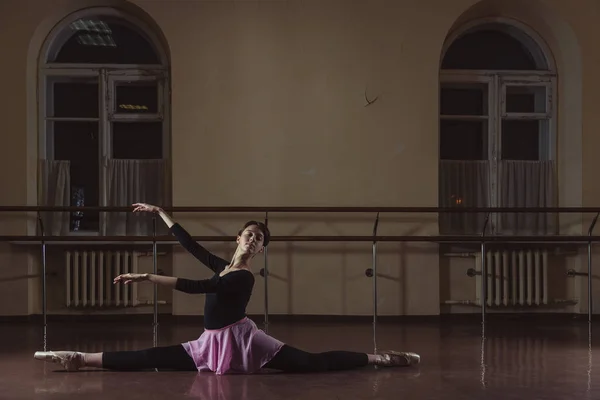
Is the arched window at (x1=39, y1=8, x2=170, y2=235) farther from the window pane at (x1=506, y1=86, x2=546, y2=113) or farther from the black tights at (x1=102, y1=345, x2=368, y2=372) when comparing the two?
the window pane at (x1=506, y1=86, x2=546, y2=113)

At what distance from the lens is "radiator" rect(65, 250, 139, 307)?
6.32 metres

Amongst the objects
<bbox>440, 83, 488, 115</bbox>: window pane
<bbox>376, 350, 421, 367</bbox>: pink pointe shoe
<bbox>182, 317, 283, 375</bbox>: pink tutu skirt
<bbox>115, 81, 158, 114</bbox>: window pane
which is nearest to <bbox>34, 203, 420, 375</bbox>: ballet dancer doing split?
<bbox>182, 317, 283, 375</bbox>: pink tutu skirt

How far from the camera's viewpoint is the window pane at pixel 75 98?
6727 millimetres

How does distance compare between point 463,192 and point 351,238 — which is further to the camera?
point 463,192

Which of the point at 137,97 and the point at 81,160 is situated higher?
the point at 137,97

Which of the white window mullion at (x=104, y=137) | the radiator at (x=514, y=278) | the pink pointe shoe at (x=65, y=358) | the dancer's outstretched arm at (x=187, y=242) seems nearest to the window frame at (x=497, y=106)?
the radiator at (x=514, y=278)

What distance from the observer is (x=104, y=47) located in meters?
6.73

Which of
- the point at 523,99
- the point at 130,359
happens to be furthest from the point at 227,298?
the point at 523,99

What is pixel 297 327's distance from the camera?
19.2 feet

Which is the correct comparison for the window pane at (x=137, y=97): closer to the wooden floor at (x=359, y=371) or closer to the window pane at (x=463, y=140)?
the wooden floor at (x=359, y=371)

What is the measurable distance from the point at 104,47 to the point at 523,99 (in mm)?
3704

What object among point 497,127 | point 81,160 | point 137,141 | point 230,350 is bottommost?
point 230,350

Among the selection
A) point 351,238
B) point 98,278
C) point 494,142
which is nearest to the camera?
point 351,238

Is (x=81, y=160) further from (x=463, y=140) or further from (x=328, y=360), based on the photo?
(x=328, y=360)
